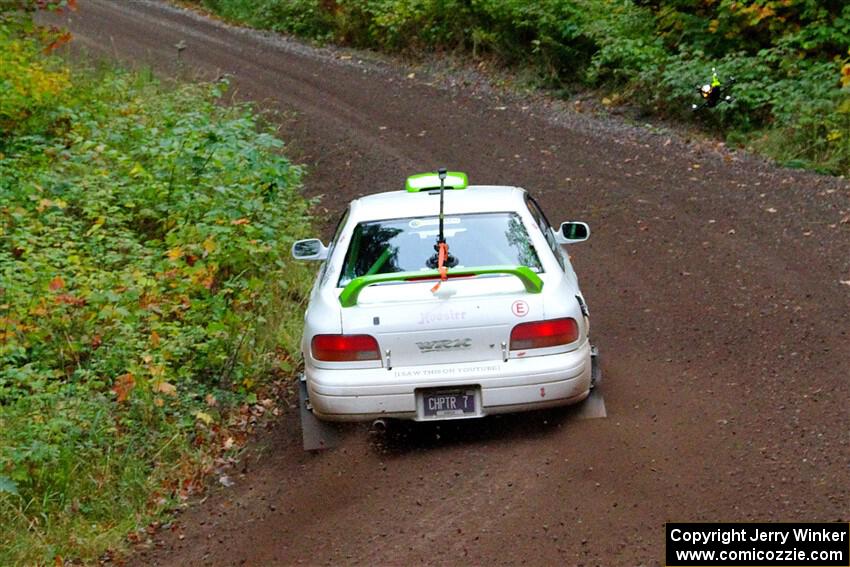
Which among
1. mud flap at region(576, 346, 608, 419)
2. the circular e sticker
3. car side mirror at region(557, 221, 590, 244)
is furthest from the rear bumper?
car side mirror at region(557, 221, 590, 244)

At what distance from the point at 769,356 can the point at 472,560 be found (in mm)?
3802

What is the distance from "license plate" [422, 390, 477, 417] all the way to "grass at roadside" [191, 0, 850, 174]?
9452 mm

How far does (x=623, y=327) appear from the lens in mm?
9844

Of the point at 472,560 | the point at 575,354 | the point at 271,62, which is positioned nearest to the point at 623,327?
the point at 575,354

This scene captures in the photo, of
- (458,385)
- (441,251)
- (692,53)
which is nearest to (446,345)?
(458,385)

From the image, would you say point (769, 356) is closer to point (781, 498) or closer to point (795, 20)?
point (781, 498)

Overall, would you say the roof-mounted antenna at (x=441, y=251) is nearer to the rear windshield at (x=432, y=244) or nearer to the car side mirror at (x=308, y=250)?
the rear windshield at (x=432, y=244)

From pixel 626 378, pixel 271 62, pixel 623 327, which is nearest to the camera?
pixel 626 378

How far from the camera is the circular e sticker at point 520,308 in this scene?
710 centimetres

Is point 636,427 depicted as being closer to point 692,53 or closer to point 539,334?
point 539,334

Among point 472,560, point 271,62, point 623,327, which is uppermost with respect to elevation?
point 472,560

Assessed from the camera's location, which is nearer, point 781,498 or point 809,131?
point 781,498

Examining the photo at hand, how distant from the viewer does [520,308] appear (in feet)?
23.3

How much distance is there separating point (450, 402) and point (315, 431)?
1198 mm
